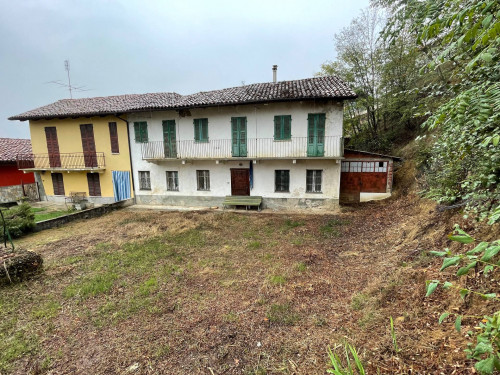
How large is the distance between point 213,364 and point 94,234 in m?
8.78

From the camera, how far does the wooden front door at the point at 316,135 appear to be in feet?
38.9

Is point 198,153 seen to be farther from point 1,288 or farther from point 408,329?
point 408,329

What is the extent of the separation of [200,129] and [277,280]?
1011 centimetres

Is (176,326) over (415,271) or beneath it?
beneath

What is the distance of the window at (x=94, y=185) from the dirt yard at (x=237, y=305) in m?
7.91

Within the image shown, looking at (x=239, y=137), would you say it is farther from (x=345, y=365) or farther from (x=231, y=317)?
(x=345, y=365)

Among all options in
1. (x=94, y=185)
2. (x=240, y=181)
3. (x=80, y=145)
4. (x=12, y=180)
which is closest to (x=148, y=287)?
(x=240, y=181)

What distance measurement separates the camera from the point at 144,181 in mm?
15188

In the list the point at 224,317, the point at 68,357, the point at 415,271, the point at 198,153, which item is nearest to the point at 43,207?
the point at 198,153

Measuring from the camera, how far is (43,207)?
15.6 metres

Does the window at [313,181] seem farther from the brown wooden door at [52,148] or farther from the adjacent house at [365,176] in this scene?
the brown wooden door at [52,148]

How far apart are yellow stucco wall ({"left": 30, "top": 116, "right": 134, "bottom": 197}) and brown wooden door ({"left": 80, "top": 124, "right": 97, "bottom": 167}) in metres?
0.25

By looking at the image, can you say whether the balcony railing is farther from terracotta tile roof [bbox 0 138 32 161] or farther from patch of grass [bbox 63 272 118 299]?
terracotta tile roof [bbox 0 138 32 161]

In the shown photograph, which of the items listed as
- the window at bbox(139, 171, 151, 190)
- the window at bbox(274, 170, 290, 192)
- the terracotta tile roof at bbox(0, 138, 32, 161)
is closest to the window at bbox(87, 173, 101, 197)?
the window at bbox(139, 171, 151, 190)
